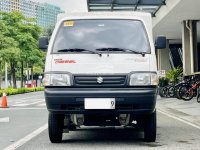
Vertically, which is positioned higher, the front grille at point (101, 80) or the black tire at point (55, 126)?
the front grille at point (101, 80)

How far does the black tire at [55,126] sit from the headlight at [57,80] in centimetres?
61

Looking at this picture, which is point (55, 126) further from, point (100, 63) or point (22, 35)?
point (22, 35)

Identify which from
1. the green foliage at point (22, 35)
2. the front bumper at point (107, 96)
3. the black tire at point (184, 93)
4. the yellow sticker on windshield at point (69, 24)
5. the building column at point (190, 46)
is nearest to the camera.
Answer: the front bumper at point (107, 96)

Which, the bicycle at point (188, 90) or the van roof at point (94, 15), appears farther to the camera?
the bicycle at point (188, 90)

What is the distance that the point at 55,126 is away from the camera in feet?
25.8

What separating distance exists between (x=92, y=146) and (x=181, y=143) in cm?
154

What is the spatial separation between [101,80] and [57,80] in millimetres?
696

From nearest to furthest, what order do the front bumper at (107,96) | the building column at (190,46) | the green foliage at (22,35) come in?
the front bumper at (107,96) → the building column at (190,46) → the green foliage at (22,35)

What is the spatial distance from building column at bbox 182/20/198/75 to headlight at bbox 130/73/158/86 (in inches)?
933

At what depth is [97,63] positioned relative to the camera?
759cm

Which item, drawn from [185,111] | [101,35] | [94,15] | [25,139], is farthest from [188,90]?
[101,35]

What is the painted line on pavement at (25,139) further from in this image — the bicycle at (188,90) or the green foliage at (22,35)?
the green foliage at (22,35)

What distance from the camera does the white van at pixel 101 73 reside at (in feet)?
24.2

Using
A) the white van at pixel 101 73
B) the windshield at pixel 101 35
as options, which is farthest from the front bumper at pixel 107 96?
the windshield at pixel 101 35
